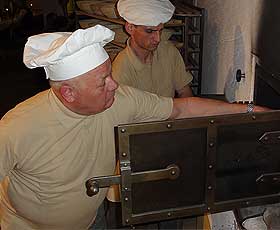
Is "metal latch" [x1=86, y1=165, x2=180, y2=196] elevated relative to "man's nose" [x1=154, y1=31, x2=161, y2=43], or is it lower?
lower

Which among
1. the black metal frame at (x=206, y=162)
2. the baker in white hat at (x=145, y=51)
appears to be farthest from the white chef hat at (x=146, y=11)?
the black metal frame at (x=206, y=162)

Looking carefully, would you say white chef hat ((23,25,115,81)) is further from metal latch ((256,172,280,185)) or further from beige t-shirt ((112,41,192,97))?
beige t-shirt ((112,41,192,97))

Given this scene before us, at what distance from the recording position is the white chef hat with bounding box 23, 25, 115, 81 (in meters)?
1.00

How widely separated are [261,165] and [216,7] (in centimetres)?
122

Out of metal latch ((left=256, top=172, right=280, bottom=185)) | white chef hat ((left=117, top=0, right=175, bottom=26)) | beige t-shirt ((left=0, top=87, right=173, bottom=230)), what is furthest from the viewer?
white chef hat ((left=117, top=0, right=175, bottom=26))

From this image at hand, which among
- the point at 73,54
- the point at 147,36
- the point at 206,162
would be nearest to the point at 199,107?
the point at 206,162

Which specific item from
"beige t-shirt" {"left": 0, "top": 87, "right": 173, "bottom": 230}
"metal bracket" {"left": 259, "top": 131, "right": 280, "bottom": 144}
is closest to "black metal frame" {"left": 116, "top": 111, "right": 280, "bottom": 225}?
"metal bracket" {"left": 259, "top": 131, "right": 280, "bottom": 144}

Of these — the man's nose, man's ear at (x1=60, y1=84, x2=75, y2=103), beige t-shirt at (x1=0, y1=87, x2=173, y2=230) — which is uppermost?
the man's nose

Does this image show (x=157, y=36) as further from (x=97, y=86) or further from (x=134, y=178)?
(x=134, y=178)

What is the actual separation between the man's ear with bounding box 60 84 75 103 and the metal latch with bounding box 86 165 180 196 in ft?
0.86

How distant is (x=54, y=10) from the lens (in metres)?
7.08

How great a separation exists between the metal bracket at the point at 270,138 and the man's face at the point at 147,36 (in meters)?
0.85

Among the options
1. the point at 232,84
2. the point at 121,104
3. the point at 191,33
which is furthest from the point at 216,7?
the point at 121,104

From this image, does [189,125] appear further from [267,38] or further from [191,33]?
[191,33]
